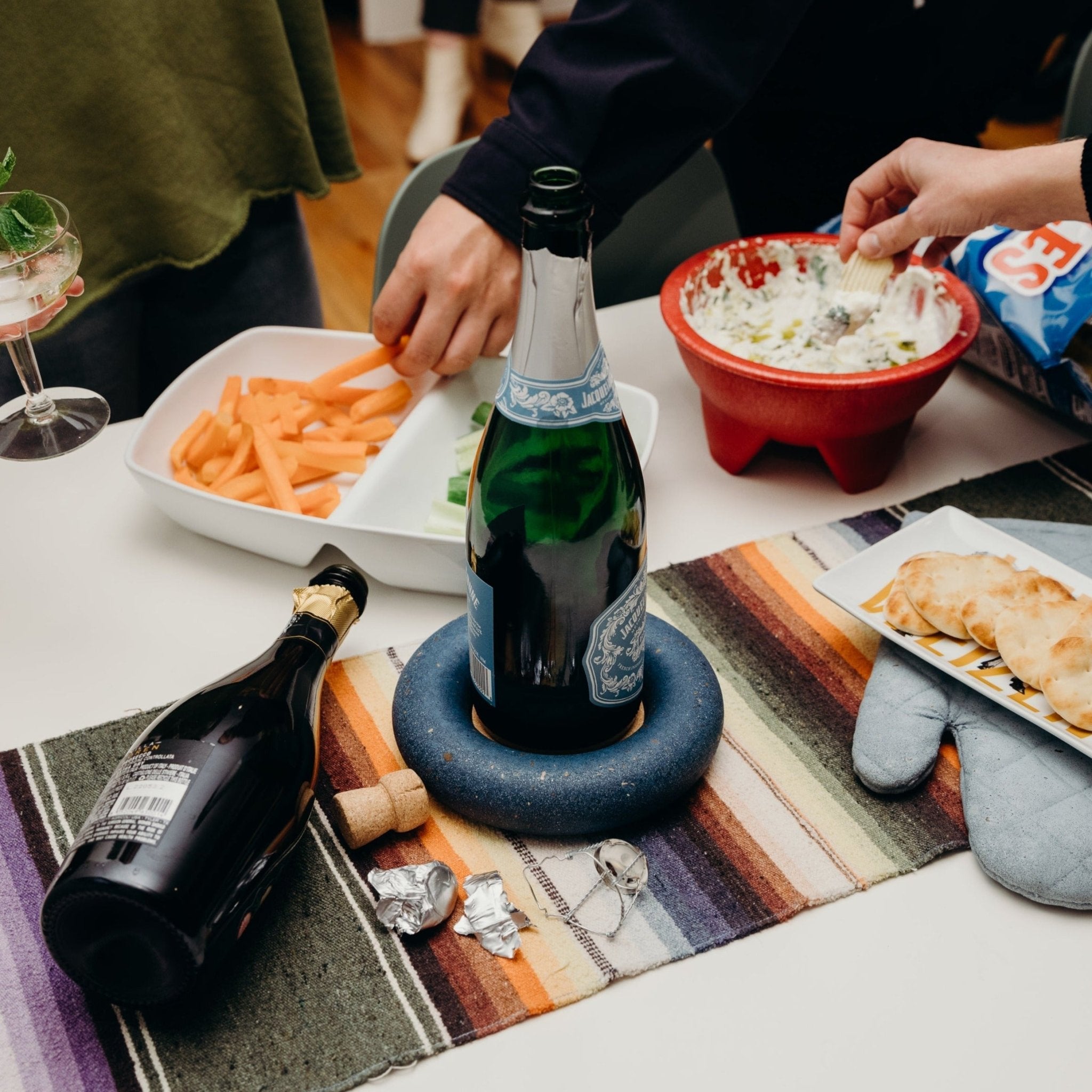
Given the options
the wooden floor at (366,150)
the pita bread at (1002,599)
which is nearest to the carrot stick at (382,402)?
the pita bread at (1002,599)

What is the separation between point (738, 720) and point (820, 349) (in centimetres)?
48

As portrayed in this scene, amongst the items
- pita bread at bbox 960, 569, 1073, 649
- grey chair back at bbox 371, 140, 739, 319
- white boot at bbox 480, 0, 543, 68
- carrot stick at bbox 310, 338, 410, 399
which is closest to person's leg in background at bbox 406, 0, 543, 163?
white boot at bbox 480, 0, 543, 68

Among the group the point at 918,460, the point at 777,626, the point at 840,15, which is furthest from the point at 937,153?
the point at 840,15

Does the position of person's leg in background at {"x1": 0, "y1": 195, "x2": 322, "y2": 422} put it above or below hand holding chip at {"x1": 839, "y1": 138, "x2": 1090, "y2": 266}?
below

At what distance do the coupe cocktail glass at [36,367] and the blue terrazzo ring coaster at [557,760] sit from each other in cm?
40

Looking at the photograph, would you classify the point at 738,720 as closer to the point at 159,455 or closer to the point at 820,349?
the point at 820,349

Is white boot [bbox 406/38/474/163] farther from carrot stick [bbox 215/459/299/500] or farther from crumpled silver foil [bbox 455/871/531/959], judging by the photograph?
crumpled silver foil [bbox 455/871/531/959]

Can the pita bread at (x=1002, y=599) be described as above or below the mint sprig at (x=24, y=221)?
below

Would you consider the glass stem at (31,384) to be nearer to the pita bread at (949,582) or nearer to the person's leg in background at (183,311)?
the person's leg in background at (183,311)

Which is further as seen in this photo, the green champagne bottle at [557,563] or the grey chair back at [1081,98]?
the grey chair back at [1081,98]

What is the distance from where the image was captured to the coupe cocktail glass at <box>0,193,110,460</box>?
2.61ft

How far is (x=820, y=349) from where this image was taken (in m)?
1.15

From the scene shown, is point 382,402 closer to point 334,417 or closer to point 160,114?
point 334,417

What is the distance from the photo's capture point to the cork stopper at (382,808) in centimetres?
74
